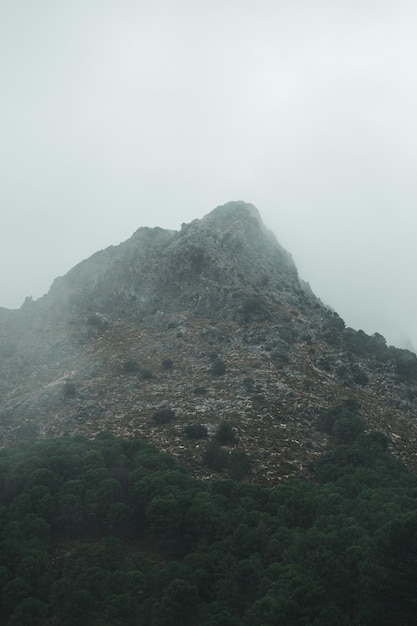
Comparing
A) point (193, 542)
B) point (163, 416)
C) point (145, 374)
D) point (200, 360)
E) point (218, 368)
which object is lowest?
point (193, 542)

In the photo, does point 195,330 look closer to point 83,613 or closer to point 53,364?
point 53,364

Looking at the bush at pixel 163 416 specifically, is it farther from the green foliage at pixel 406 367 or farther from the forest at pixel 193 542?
the green foliage at pixel 406 367

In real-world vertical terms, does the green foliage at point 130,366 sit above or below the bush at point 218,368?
below

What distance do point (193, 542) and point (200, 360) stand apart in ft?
146

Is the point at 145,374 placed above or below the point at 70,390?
above

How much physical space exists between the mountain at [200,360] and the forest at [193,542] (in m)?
9.23

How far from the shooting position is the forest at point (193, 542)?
31719 millimetres

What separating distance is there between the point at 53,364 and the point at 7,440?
2323 centimetres

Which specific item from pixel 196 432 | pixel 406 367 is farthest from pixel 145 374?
pixel 406 367

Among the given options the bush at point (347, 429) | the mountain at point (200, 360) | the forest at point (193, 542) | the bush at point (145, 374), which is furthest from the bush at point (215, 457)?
the bush at point (145, 374)

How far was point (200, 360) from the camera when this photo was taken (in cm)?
8756

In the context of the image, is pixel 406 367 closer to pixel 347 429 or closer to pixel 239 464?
pixel 347 429

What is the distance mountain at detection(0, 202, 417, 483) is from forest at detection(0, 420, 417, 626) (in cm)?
923

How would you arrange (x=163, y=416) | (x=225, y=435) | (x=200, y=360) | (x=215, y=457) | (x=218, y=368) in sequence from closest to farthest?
(x=215, y=457) → (x=225, y=435) → (x=163, y=416) → (x=218, y=368) → (x=200, y=360)
